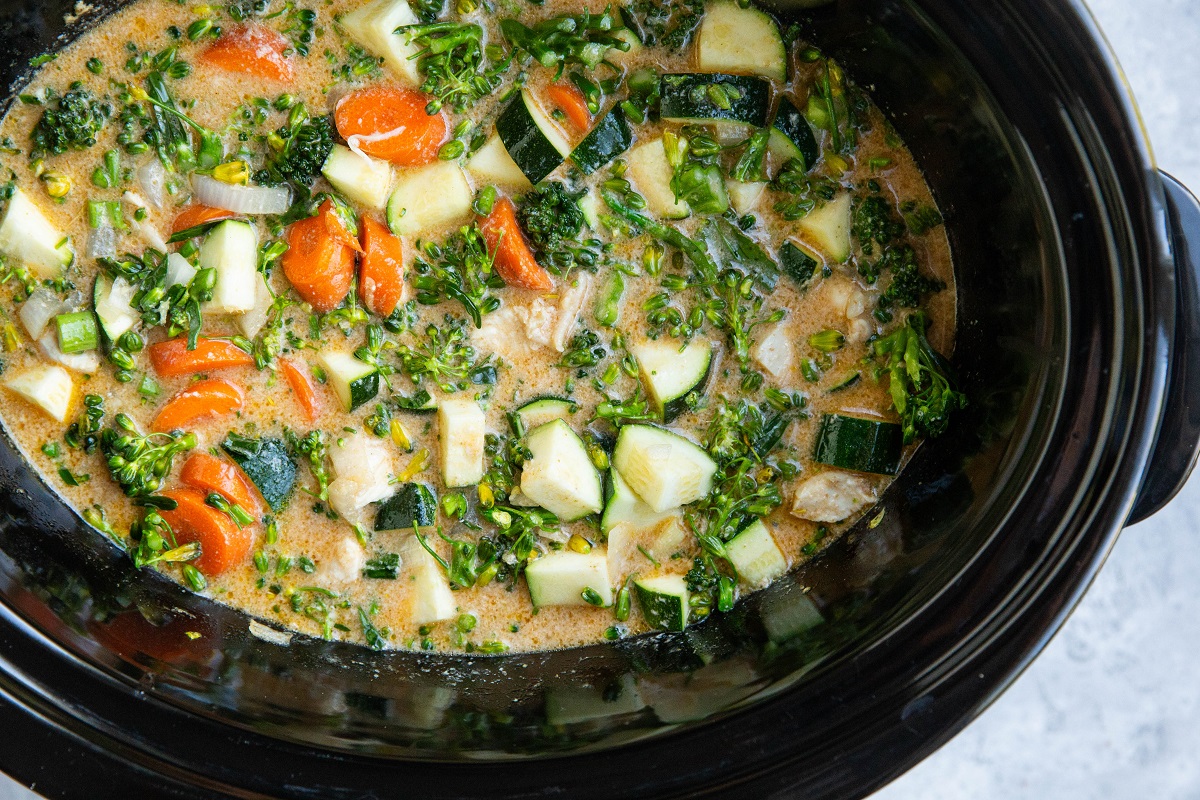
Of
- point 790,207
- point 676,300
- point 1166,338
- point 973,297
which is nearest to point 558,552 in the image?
point 676,300

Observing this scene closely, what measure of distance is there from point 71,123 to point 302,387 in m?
1.06

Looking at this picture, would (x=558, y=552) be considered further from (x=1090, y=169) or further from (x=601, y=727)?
(x=1090, y=169)

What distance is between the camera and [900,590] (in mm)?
2713

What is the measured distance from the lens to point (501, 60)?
296cm

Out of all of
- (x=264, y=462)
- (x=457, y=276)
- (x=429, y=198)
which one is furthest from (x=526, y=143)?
(x=264, y=462)

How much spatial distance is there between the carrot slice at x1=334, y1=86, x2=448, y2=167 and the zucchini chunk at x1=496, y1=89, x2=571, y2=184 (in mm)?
240

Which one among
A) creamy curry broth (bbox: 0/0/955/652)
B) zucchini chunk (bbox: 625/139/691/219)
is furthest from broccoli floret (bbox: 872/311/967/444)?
zucchini chunk (bbox: 625/139/691/219)

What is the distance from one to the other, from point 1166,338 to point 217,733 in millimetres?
2683

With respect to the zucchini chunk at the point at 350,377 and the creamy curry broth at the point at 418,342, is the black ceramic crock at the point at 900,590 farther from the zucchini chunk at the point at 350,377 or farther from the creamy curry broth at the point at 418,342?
the zucchini chunk at the point at 350,377

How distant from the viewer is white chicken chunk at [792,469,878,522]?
311 cm

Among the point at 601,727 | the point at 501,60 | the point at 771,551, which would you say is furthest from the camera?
the point at 771,551

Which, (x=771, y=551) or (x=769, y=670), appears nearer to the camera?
(x=769, y=670)

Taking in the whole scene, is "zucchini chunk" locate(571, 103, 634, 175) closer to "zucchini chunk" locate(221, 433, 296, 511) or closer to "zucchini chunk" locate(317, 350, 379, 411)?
"zucchini chunk" locate(317, 350, 379, 411)

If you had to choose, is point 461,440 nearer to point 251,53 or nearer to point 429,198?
point 429,198
